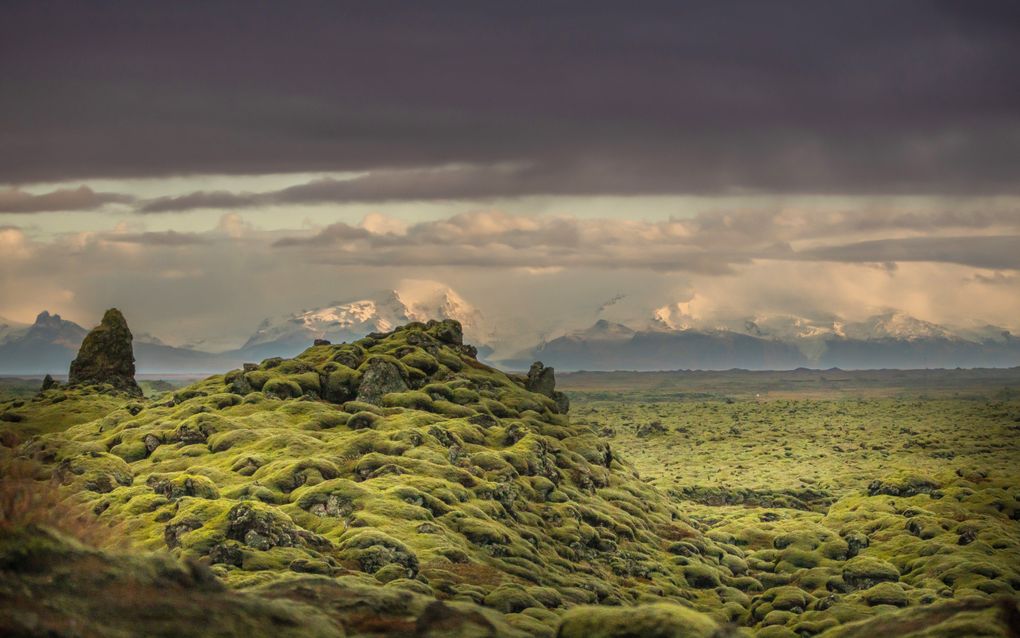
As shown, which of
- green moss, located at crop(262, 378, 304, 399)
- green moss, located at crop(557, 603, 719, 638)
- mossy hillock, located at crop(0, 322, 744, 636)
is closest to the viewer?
green moss, located at crop(557, 603, 719, 638)

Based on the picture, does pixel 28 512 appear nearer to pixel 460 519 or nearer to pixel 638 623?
pixel 638 623

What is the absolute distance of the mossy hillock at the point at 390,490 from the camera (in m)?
105

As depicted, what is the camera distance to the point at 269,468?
135750mm

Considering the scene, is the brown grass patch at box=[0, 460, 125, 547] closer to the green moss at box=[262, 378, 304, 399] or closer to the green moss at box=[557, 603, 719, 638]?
the green moss at box=[557, 603, 719, 638]

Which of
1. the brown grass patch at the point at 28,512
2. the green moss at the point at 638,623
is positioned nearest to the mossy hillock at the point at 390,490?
the green moss at the point at 638,623

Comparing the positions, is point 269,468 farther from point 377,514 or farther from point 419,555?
point 419,555

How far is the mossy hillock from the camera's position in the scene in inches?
4144

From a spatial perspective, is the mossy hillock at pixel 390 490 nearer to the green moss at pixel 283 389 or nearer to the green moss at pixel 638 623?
the green moss at pixel 283 389

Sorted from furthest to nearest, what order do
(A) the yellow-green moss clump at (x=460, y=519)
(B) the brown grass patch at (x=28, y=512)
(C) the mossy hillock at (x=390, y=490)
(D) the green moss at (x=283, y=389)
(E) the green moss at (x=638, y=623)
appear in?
(D) the green moss at (x=283, y=389), (C) the mossy hillock at (x=390, y=490), (A) the yellow-green moss clump at (x=460, y=519), (E) the green moss at (x=638, y=623), (B) the brown grass patch at (x=28, y=512)

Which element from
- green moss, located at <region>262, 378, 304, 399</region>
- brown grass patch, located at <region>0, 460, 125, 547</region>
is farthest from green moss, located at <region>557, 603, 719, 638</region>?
green moss, located at <region>262, 378, 304, 399</region>

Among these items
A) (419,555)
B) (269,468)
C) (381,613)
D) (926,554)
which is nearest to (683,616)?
(381,613)

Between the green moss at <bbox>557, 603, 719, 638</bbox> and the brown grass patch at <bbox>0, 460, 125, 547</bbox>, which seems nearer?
the brown grass patch at <bbox>0, 460, 125, 547</bbox>

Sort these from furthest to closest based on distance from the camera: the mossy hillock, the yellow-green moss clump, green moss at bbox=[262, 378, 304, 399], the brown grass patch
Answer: green moss at bbox=[262, 378, 304, 399] → the mossy hillock → the yellow-green moss clump → the brown grass patch

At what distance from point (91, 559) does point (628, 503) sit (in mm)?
131946
